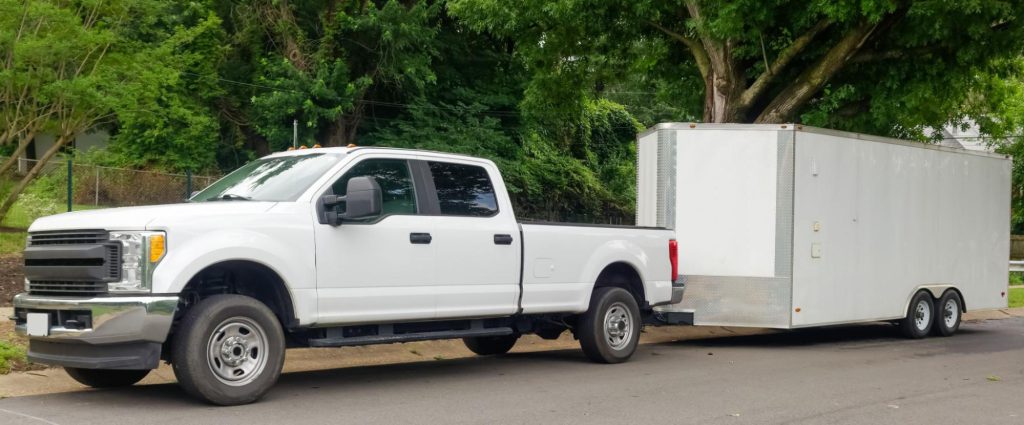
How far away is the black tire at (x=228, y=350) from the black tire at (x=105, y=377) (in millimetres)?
1167

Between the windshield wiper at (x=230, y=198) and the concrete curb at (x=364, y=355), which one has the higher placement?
the windshield wiper at (x=230, y=198)

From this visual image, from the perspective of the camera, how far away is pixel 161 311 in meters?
7.69

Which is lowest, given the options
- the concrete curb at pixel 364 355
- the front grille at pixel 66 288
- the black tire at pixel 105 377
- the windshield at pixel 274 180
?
the concrete curb at pixel 364 355

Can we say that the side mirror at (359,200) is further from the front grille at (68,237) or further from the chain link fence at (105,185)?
the chain link fence at (105,185)

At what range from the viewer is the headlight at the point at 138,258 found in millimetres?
7730

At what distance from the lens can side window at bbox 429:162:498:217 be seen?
32.9 ft

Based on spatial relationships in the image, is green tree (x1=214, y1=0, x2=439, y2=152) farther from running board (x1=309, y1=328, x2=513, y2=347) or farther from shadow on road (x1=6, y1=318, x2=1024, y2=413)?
running board (x1=309, y1=328, x2=513, y2=347)

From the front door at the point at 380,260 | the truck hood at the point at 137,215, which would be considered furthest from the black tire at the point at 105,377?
the front door at the point at 380,260

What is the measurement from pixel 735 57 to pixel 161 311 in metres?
12.2

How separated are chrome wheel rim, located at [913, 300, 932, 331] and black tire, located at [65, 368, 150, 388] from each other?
11.1 meters

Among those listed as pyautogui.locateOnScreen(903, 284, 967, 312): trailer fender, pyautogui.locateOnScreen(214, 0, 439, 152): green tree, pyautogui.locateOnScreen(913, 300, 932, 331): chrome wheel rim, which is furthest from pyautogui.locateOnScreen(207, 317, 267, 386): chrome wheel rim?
pyautogui.locateOnScreen(214, 0, 439, 152): green tree

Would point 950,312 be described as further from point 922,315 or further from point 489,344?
point 489,344

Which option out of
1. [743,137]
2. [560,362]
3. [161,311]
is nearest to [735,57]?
[743,137]

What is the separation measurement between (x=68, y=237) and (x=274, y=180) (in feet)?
5.85
